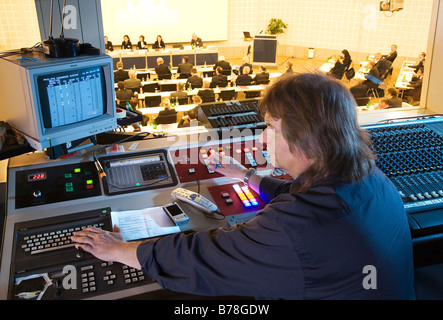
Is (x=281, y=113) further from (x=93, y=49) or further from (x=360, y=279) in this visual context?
(x=93, y=49)

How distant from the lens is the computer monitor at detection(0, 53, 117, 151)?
1.64 metres

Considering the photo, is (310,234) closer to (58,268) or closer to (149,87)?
(58,268)

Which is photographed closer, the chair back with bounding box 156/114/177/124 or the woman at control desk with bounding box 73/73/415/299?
the woman at control desk with bounding box 73/73/415/299

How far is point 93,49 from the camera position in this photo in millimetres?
1822

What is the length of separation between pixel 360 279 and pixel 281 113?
1.80 ft

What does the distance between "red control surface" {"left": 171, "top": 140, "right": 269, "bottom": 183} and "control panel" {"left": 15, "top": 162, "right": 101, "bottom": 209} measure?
422 millimetres

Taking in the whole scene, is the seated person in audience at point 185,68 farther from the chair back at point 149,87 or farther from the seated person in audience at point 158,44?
the seated person in audience at point 158,44

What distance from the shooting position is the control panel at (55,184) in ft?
5.69

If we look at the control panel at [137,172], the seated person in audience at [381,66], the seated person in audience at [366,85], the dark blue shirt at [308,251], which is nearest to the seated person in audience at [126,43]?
the seated person in audience at [366,85]

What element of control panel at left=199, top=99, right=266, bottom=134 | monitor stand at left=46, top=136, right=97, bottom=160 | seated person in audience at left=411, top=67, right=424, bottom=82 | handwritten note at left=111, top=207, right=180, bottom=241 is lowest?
seated person in audience at left=411, top=67, right=424, bottom=82

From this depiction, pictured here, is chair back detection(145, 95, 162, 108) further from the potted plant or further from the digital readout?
the potted plant

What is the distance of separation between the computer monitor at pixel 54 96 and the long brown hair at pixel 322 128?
3.15 ft

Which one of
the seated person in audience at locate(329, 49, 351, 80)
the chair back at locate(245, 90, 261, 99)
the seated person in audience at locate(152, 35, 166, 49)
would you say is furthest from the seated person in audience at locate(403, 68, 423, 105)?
the seated person in audience at locate(152, 35, 166, 49)

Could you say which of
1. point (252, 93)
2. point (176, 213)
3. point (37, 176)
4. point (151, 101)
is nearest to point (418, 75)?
point (252, 93)
